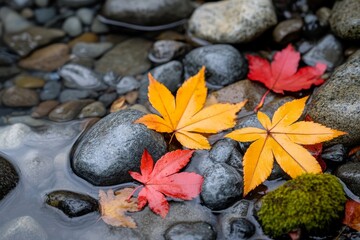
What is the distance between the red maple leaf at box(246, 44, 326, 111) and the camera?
3457 mm

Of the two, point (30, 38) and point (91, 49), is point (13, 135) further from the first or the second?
point (30, 38)

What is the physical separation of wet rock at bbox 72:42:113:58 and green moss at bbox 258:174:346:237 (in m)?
2.50

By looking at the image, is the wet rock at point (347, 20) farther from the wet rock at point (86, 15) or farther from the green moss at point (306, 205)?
the wet rock at point (86, 15)

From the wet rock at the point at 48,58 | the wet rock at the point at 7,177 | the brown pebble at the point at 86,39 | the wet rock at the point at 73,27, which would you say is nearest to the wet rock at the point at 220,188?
the wet rock at the point at 7,177

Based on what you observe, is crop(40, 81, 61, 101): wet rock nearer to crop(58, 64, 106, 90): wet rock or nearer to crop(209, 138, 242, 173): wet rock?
crop(58, 64, 106, 90): wet rock

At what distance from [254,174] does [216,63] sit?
133cm

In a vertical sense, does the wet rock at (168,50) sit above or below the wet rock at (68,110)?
above

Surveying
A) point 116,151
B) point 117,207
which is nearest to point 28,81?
point 116,151

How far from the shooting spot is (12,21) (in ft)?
15.2

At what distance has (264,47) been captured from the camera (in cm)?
405

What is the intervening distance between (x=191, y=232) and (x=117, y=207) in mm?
594

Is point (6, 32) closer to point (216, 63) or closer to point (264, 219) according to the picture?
point (216, 63)

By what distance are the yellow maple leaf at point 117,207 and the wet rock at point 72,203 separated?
0.07 m

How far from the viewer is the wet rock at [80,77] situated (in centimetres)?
397
